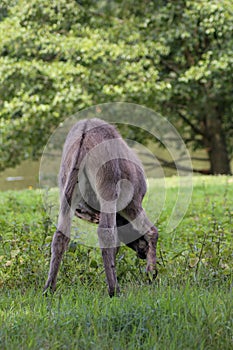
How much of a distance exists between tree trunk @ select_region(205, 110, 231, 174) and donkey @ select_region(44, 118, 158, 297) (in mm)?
12089

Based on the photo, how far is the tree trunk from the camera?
673 inches

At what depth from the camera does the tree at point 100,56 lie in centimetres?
1347

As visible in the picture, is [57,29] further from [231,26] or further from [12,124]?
[231,26]

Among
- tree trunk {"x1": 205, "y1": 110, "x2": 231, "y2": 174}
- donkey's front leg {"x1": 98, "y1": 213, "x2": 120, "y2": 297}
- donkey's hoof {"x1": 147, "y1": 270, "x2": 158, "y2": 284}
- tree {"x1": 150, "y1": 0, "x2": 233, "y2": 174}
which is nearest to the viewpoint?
donkey's front leg {"x1": 98, "y1": 213, "x2": 120, "y2": 297}

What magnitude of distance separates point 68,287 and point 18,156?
11.5 m

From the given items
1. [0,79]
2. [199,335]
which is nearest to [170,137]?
[0,79]

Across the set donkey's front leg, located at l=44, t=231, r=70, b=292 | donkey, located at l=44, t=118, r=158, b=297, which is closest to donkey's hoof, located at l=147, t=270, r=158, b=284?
donkey, located at l=44, t=118, r=158, b=297

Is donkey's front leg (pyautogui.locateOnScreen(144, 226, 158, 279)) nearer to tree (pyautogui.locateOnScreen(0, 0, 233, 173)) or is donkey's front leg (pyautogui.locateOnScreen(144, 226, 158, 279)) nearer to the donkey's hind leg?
the donkey's hind leg

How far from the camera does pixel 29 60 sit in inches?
571

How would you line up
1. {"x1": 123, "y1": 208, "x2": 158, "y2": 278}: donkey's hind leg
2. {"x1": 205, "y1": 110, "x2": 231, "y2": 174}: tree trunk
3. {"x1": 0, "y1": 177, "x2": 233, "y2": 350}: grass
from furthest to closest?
{"x1": 205, "y1": 110, "x2": 231, "y2": 174}: tree trunk, {"x1": 123, "y1": 208, "x2": 158, "y2": 278}: donkey's hind leg, {"x1": 0, "y1": 177, "x2": 233, "y2": 350}: grass

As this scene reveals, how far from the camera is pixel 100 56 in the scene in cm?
1372

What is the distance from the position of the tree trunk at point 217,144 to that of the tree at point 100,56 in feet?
4.88

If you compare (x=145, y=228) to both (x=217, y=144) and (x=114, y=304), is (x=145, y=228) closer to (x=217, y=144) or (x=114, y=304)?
(x=114, y=304)

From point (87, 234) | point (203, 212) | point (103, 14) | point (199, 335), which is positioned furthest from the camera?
point (103, 14)
